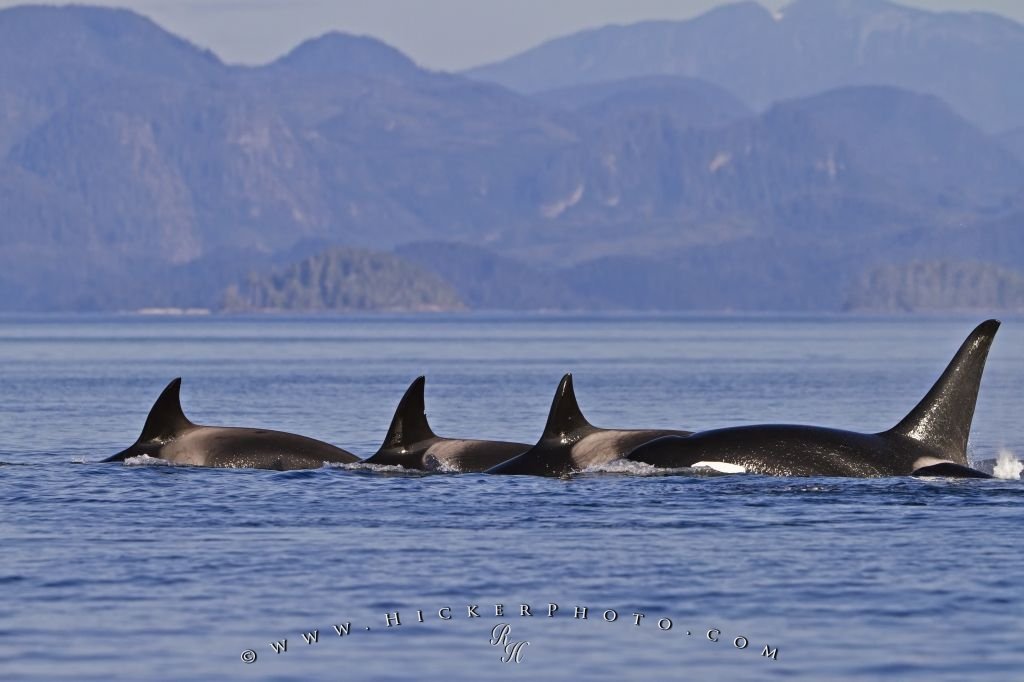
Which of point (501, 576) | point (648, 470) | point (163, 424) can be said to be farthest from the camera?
point (163, 424)

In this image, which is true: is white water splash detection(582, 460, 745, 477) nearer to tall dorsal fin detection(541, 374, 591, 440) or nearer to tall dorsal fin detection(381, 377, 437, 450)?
tall dorsal fin detection(541, 374, 591, 440)

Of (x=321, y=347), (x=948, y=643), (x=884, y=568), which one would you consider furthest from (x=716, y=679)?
(x=321, y=347)

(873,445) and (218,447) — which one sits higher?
(873,445)

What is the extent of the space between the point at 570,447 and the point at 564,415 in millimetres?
557

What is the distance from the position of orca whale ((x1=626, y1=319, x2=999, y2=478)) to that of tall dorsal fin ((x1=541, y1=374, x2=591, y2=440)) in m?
1.32

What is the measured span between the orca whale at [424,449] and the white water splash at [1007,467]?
761cm

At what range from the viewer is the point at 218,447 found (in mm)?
31344

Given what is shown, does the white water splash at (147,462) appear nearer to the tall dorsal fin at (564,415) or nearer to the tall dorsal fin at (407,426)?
the tall dorsal fin at (407,426)

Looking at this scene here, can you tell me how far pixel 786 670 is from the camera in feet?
52.4
